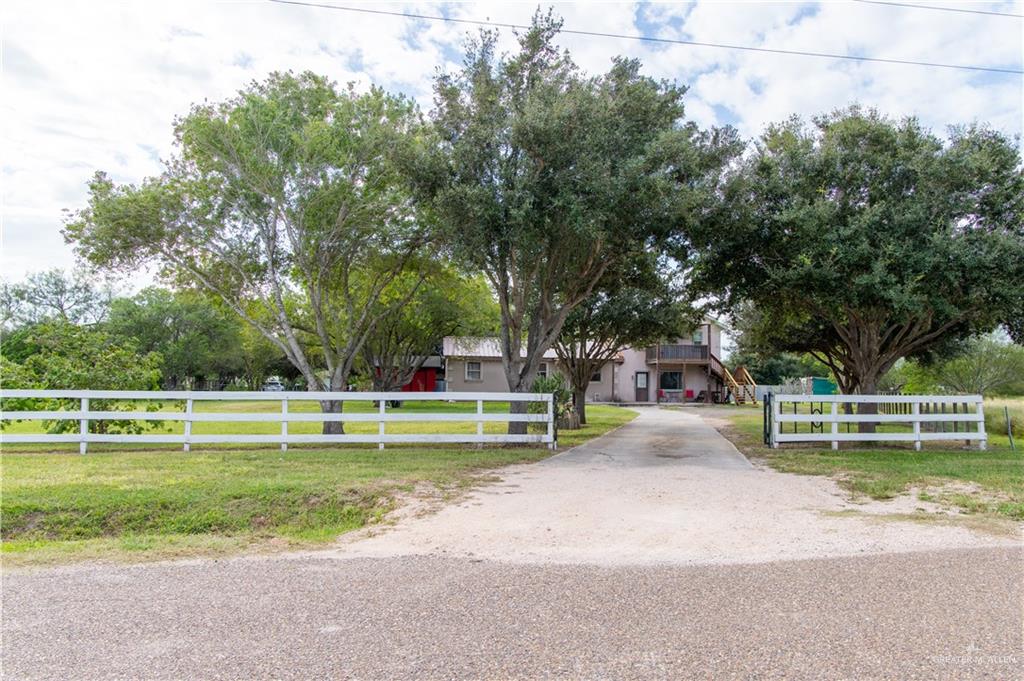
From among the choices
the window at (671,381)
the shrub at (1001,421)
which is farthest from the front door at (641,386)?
the shrub at (1001,421)

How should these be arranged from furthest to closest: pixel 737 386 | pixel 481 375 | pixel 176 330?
1. pixel 176 330
2. pixel 737 386
3. pixel 481 375

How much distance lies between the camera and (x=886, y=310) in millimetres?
14781

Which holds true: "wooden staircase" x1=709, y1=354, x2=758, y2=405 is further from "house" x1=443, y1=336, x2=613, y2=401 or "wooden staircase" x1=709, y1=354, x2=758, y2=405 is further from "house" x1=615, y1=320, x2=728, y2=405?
"house" x1=443, y1=336, x2=613, y2=401

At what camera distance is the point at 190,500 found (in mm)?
7727

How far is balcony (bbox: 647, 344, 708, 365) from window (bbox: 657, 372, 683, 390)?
2.39 meters

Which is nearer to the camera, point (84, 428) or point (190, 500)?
point (190, 500)

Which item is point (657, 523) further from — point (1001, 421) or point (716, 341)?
point (716, 341)

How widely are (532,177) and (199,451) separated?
822 cm

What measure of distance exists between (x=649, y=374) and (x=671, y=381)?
1.75 metres

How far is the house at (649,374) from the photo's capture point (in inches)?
1677

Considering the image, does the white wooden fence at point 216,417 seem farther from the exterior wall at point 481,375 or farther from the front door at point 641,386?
the front door at point 641,386

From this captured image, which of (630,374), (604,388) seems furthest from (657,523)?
(630,374)

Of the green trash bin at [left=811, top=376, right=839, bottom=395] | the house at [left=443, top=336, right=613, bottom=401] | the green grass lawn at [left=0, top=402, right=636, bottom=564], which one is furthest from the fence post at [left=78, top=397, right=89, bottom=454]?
the green trash bin at [left=811, top=376, right=839, bottom=395]

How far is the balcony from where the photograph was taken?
44500 mm
